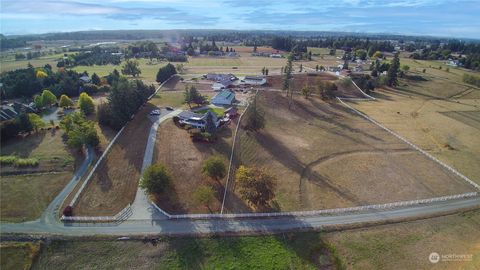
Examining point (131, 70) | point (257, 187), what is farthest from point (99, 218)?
point (131, 70)

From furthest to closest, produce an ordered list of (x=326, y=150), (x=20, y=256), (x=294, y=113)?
(x=294, y=113)
(x=326, y=150)
(x=20, y=256)

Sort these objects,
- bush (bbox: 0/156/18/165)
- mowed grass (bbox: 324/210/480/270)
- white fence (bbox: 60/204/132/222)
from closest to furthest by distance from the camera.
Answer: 1. mowed grass (bbox: 324/210/480/270)
2. white fence (bbox: 60/204/132/222)
3. bush (bbox: 0/156/18/165)

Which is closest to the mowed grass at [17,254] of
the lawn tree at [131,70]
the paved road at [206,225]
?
the paved road at [206,225]

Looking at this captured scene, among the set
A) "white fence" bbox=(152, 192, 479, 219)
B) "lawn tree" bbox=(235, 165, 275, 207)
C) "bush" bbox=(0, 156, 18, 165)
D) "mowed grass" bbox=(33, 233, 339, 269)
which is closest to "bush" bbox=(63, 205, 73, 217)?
"mowed grass" bbox=(33, 233, 339, 269)

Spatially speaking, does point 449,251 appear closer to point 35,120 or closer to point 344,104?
point 344,104

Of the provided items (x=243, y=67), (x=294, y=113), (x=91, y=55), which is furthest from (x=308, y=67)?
(x=91, y=55)

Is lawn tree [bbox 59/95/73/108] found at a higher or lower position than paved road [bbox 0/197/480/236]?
higher

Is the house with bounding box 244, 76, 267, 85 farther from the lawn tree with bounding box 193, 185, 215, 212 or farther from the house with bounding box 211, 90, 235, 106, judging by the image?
the lawn tree with bounding box 193, 185, 215, 212
